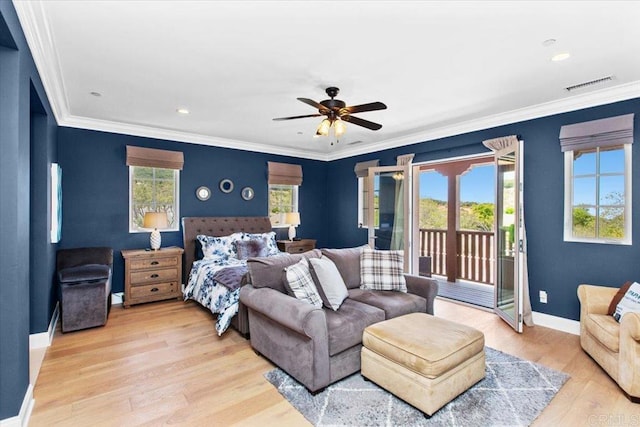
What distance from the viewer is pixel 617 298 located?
2832 millimetres

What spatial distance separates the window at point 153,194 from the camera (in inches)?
193

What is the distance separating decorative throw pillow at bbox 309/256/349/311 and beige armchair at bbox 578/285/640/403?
2.15 metres

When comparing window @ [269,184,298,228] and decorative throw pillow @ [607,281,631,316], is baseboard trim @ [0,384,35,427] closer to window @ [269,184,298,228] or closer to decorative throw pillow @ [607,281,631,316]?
window @ [269,184,298,228]

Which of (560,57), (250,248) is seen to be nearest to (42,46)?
(250,248)

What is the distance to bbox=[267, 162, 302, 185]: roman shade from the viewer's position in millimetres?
6199

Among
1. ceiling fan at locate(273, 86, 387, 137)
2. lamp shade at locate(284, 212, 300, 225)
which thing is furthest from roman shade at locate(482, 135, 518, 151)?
lamp shade at locate(284, 212, 300, 225)

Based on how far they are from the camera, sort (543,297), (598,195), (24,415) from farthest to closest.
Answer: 1. (543,297)
2. (598,195)
3. (24,415)

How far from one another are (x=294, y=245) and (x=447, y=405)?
406 centimetres

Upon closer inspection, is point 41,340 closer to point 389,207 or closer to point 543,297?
point 389,207

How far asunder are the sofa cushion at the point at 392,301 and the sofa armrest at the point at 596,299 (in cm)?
145

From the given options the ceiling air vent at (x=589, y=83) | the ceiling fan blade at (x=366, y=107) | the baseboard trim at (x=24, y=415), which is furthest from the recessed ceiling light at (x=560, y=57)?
the baseboard trim at (x=24, y=415)

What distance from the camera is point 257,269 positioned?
10.1 feet

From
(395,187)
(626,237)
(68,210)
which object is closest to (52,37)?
(68,210)

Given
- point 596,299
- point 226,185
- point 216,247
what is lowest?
point 596,299
